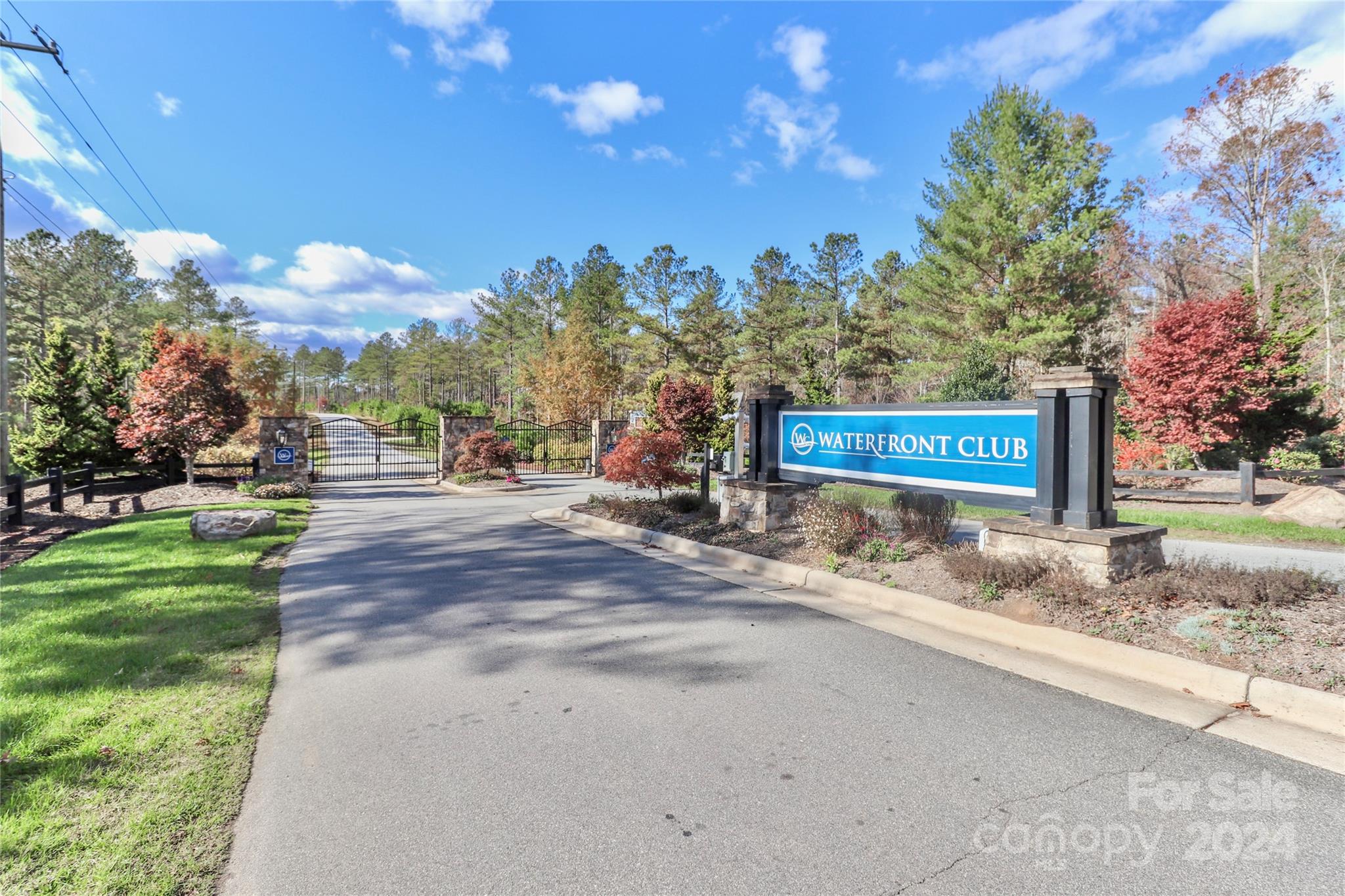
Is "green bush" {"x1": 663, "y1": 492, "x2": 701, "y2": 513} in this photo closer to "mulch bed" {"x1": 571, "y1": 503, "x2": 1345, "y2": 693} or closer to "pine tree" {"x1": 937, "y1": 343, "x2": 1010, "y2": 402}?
"mulch bed" {"x1": 571, "y1": 503, "x2": 1345, "y2": 693}

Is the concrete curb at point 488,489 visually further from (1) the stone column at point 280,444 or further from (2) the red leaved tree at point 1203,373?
(2) the red leaved tree at point 1203,373

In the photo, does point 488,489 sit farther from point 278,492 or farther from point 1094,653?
point 1094,653

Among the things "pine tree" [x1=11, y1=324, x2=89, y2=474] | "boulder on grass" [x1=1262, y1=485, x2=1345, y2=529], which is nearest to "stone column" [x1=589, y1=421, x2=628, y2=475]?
"pine tree" [x1=11, y1=324, x2=89, y2=474]

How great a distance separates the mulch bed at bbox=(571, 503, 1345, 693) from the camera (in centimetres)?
380

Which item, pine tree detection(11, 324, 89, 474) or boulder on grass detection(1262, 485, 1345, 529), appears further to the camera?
pine tree detection(11, 324, 89, 474)

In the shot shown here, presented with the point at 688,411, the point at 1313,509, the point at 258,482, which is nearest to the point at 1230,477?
the point at 1313,509

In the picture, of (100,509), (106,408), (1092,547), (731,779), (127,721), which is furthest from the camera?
(106,408)

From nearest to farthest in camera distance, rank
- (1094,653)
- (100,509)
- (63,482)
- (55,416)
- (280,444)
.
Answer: (1094,653) → (63,482) → (100,509) → (55,416) → (280,444)

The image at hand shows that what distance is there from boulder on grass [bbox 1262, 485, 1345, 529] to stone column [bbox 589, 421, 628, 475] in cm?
1644

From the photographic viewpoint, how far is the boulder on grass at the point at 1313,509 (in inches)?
376

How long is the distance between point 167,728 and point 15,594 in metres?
4.19

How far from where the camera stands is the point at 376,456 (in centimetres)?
→ 2230

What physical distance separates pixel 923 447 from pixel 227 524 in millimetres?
9194

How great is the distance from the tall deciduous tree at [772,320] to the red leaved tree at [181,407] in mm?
26269
